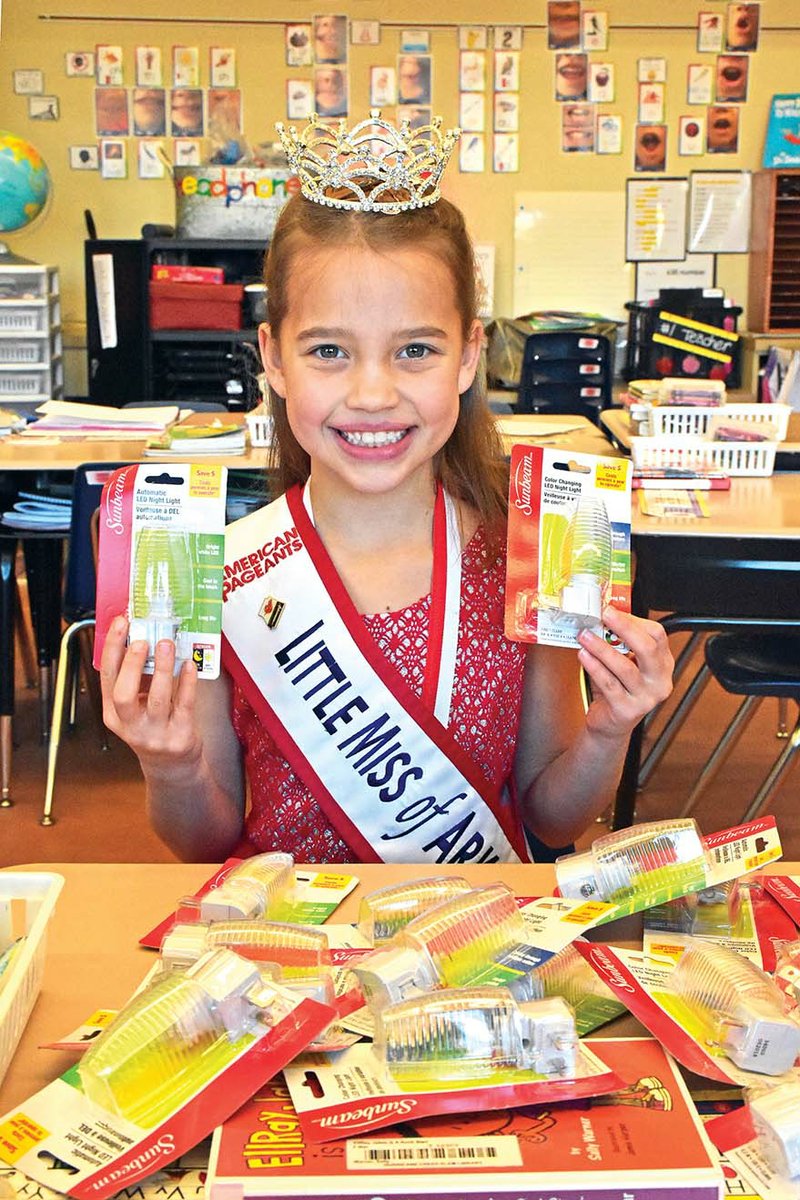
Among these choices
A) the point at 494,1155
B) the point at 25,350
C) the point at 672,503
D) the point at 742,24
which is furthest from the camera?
the point at 742,24

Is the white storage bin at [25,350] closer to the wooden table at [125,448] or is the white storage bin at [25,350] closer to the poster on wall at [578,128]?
the wooden table at [125,448]

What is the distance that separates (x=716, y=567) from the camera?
2.71 meters

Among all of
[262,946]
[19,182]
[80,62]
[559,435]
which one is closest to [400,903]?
[262,946]

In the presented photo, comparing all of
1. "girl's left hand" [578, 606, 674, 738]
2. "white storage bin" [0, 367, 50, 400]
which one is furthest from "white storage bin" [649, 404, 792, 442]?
"white storage bin" [0, 367, 50, 400]

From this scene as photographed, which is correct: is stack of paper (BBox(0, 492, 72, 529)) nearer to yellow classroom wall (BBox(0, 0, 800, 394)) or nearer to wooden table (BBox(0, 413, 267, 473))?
wooden table (BBox(0, 413, 267, 473))

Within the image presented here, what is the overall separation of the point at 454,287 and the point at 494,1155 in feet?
2.97

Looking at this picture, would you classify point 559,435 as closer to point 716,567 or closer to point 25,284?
point 716,567

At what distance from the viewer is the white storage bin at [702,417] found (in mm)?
3195

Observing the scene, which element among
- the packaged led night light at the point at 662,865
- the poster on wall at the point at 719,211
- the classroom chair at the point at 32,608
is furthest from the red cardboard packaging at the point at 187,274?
the packaged led night light at the point at 662,865

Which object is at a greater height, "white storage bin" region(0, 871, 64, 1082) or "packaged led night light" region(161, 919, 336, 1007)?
"packaged led night light" region(161, 919, 336, 1007)

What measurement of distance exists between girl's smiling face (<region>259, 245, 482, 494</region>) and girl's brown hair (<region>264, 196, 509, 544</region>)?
23 mm

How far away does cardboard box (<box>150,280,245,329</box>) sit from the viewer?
19.4 feet

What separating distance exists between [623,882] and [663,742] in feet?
8.37

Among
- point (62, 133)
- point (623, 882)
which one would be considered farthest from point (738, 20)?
point (623, 882)
